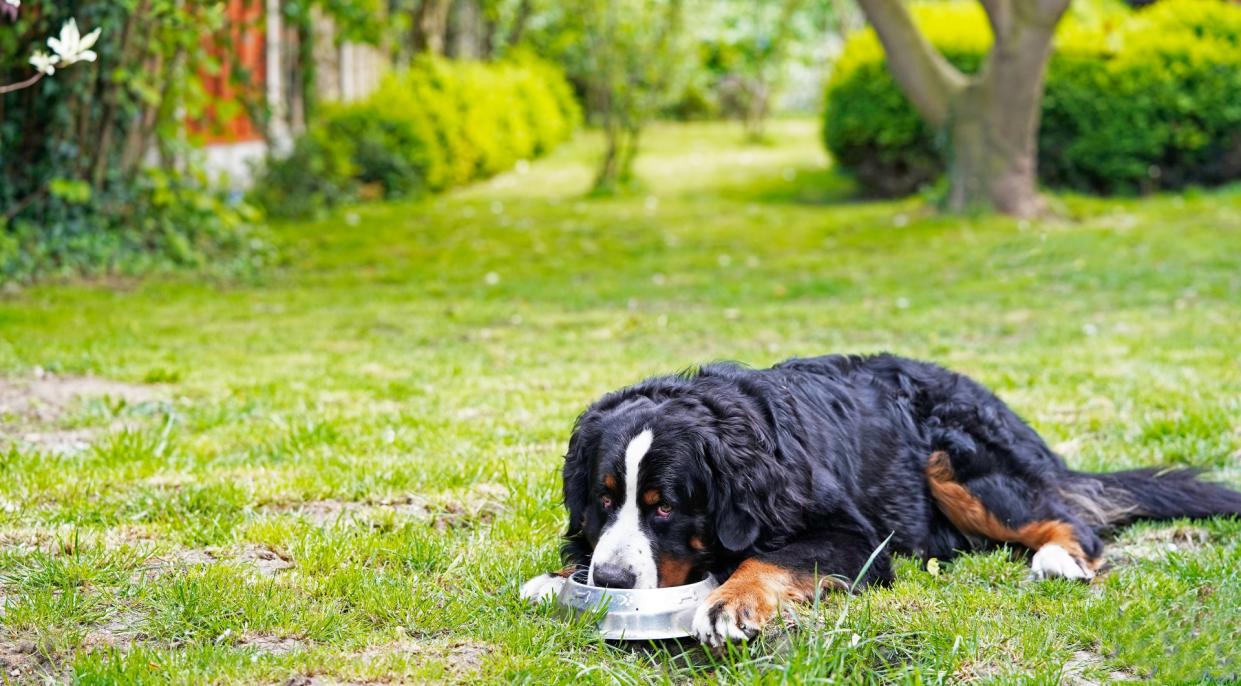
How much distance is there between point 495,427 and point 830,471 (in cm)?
249

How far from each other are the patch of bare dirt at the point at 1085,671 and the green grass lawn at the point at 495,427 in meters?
0.02

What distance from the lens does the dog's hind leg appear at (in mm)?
4109

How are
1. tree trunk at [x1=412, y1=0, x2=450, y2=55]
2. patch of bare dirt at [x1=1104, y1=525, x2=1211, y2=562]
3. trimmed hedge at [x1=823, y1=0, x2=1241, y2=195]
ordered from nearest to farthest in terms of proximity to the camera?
patch of bare dirt at [x1=1104, y1=525, x2=1211, y2=562] → trimmed hedge at [x1=823, y1=0, x2=1241, y2=195] → tree trunk at [x1=412, y1=0, x2=450, y2=55]

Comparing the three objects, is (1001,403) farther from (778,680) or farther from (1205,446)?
(778,680)

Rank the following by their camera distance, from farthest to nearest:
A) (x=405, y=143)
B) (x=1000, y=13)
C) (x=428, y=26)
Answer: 1. (x=428, y=26)
2. (x=405, y=143)
3. (x=1000, y=13)

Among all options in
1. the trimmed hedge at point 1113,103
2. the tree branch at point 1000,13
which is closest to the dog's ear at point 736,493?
the tree branch at point 1000,13

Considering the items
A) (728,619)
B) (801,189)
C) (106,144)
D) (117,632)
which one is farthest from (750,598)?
(801,189)

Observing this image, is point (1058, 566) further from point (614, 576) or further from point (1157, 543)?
point (614, 576)

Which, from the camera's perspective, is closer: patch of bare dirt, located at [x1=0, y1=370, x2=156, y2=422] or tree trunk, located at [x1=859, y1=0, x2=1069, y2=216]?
patch of bare dirt, located at [x1=0, y1=370, x2=156, y2=422]

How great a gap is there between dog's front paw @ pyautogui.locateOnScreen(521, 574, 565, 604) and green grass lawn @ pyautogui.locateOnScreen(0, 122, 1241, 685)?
8cm

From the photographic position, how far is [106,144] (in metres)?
12.1

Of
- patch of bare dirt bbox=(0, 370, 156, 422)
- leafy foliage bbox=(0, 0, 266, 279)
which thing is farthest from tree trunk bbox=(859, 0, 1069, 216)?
patch of bare dirt bbox=(0, 370, 156, 422)

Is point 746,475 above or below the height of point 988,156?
below

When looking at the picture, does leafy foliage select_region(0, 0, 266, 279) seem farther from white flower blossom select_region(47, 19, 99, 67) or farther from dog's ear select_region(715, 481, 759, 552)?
dog's ear select_region(715, 481, 759, 552)
